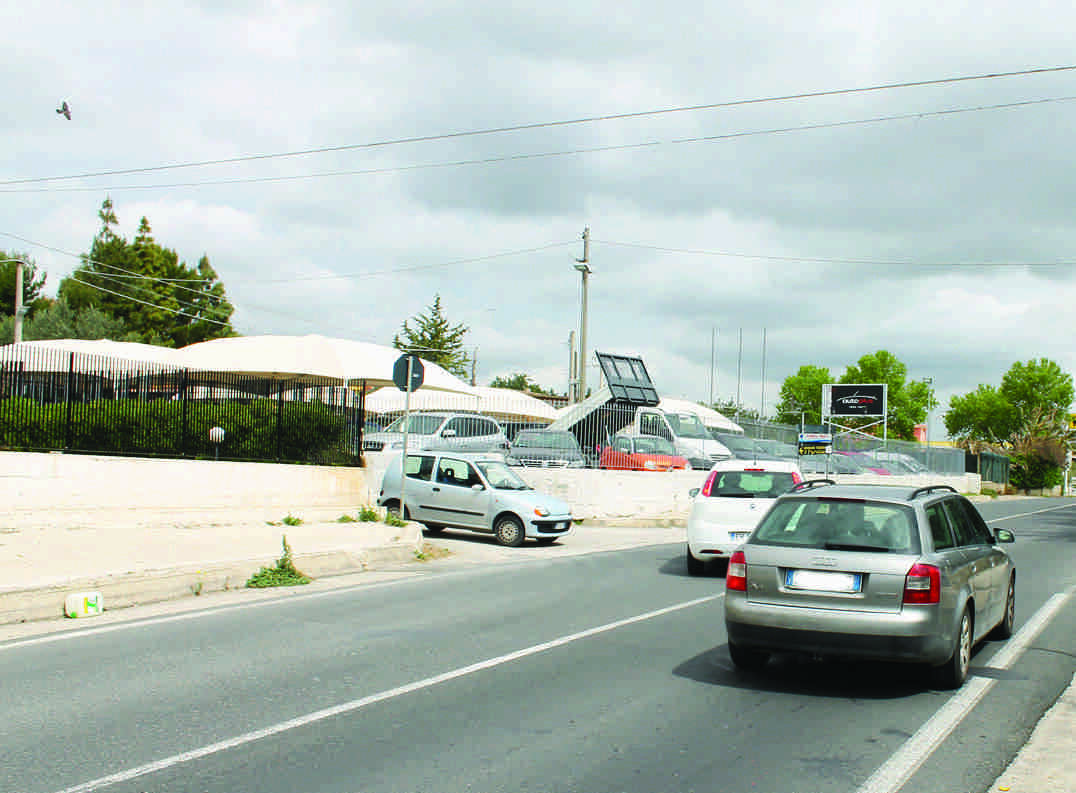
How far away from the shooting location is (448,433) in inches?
1021

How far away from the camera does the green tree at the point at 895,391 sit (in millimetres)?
98875

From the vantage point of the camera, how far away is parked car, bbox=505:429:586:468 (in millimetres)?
25344

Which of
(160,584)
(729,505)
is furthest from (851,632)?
(160,584)

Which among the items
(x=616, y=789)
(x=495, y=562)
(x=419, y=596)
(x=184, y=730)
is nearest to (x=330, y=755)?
(x=184, y=730)

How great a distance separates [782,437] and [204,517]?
24.7m

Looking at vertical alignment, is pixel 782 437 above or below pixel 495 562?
above

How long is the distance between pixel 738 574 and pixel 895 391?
3872 inches

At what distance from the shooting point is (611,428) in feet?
86.3

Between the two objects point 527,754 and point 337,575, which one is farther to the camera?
point 337,575

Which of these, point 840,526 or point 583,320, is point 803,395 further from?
point 840,526

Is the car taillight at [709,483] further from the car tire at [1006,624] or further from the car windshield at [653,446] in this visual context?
the car windshield at [653,446]

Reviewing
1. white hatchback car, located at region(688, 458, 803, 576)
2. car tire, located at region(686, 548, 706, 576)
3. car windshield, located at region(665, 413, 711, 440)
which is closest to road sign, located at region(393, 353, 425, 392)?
white hatchback car, located at region(688, 458, 803, 576)

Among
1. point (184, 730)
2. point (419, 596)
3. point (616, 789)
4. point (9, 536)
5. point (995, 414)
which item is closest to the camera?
→ point (616, 789)

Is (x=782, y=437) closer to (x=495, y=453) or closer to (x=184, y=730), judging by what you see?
(x=495, y=453)
